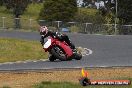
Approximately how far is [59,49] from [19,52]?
476 cm

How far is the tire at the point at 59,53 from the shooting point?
19.1 m

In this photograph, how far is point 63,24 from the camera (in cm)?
4381

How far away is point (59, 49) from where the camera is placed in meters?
19.2

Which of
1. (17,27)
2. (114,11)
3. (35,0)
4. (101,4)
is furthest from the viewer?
(35,0)

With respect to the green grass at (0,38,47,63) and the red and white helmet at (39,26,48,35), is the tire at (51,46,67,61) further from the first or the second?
the green grass at (0,38,47,63)

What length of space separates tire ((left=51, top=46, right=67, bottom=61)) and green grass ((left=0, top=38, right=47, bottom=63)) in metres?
2.34

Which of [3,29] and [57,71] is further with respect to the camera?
[3,29]

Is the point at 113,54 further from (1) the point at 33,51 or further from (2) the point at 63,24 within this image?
(2) the point at 63,24

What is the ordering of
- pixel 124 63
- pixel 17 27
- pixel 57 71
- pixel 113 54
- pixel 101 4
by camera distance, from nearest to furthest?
pixel 57 71 < pixel 124 63 < pixel 113 54 < pixel 17 27 < pixel 101 4

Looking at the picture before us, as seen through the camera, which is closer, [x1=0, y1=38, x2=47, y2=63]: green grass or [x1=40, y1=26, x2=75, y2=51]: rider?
[x1=40, y1=26, x2=75, y2=51]: rider

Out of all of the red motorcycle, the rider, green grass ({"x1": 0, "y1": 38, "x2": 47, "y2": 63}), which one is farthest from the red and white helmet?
green grass ({"x1": 0, "y1": 38, "x2": 47, "y2": 63})

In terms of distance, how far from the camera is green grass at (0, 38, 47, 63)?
70.4 ft

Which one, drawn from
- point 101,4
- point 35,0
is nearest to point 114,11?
point 101,4

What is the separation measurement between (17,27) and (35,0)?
22565 mm
